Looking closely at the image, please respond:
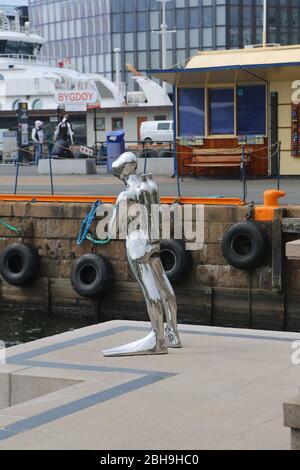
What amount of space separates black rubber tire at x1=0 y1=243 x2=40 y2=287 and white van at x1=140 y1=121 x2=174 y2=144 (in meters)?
30.6

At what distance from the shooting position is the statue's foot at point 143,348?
37.5 feet

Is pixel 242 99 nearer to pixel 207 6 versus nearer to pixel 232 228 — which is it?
pixel 232 228

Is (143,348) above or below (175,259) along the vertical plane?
above

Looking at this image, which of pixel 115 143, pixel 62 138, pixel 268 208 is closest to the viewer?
pixel 268 208

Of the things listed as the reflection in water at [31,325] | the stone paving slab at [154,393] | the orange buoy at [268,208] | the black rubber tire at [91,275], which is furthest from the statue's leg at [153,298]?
the black rubber tire at [91,275]

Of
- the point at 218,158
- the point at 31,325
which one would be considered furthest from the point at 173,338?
the point at 218,158

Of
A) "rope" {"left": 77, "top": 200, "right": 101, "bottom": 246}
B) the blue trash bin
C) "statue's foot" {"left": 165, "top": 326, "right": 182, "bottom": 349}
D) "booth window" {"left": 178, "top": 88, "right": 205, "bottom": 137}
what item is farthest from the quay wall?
the blue trash bin

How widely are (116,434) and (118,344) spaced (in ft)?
12.8

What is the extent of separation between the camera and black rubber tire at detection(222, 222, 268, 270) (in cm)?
1834

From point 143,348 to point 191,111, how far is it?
17966 millimetres

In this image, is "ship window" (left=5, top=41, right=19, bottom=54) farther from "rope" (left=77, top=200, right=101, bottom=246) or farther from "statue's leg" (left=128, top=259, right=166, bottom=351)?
"statue's leg" (left=128, top=259, right=166, bottom=351)

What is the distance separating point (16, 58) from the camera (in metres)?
63.4

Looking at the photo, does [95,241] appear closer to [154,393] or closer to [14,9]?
[154,393]

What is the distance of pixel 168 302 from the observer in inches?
455
